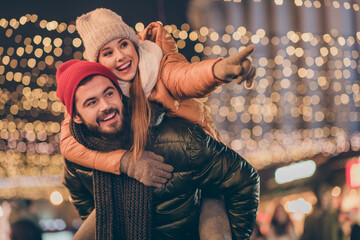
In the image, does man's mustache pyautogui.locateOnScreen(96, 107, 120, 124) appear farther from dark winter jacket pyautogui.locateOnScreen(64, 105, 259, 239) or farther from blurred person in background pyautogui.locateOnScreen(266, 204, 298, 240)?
blurred person in background pyautogui.locateOnScreen(266, 204, 298, 240)

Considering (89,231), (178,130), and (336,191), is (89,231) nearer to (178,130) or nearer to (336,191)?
(178,130)

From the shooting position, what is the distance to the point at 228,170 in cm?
303

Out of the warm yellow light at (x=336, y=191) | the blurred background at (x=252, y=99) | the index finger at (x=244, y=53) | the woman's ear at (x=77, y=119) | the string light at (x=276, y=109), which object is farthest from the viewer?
the string light at (x=276, y=109)

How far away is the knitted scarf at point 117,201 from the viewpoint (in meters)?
3.02

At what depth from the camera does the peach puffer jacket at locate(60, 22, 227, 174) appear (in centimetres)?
271

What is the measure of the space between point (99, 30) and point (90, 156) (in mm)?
797

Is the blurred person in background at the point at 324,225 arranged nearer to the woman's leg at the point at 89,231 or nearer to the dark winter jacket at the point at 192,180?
the dark winter jacket at the point at 192,180

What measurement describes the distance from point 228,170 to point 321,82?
2118 inches

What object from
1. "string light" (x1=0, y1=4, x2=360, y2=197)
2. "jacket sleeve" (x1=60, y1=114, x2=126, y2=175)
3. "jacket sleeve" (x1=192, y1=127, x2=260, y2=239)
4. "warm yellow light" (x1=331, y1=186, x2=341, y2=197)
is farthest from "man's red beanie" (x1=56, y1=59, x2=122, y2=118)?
"string light" (x1=0, y1=4, x2=360, y2=197)

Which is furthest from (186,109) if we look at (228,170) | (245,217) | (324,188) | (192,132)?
(324,188)

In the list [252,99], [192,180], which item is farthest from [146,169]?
[252,99]

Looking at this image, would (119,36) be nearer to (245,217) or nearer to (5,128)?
(245,217)

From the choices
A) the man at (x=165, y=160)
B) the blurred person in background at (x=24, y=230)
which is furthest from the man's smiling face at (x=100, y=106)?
A: the blurred person in background at (x=24, y=230)

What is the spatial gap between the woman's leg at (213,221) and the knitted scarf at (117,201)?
13.8 inches
